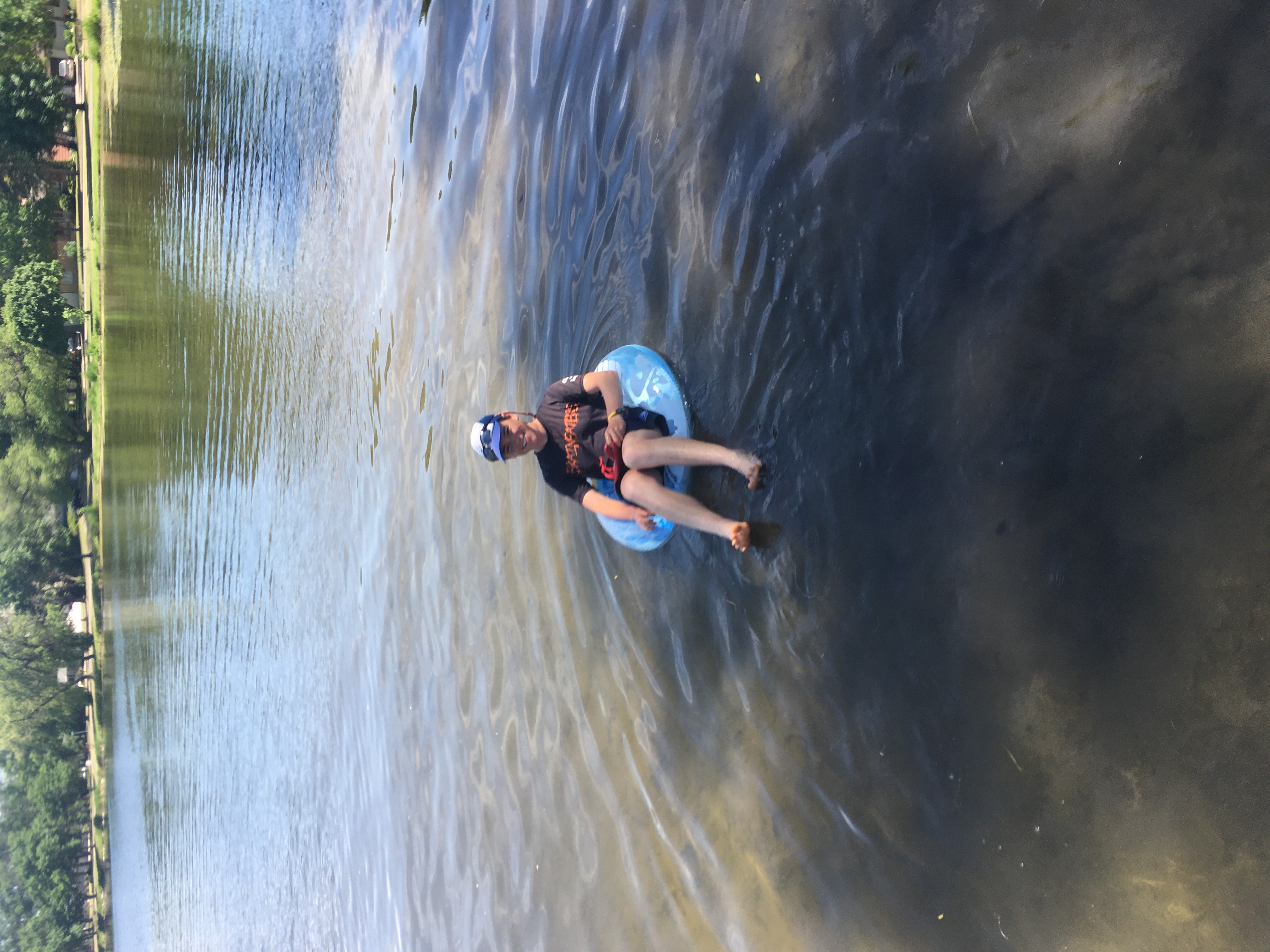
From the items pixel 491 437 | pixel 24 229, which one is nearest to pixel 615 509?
pixel 491 437

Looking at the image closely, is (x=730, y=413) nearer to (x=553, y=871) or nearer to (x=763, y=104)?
(x=763, y=104)

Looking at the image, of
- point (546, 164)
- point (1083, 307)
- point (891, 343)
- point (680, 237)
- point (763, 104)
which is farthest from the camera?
point (546, 164)

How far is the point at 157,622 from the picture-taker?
17.6 m

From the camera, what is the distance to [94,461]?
21.0m

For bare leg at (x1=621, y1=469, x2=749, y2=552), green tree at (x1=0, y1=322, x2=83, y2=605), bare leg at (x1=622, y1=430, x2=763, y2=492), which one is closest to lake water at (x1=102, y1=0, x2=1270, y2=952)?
bare leg at (x1=622, y1=430, x2=763, y2=492)

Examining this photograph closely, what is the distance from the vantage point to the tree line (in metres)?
19.7

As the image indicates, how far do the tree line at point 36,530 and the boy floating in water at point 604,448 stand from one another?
869 inches

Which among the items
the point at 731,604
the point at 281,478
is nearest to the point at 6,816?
the point at 281,478

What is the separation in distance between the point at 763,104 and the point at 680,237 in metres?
0.89

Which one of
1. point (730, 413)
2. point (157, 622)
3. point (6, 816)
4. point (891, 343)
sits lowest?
point (6, 816)

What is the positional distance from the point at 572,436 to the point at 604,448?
234mm

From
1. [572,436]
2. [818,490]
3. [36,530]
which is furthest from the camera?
[36,530]

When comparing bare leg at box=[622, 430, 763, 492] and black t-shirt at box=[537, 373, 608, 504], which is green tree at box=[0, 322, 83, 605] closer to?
black t-shirt at box=[537, 373, 608, 504]

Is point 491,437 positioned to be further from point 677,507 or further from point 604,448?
point 677,507
